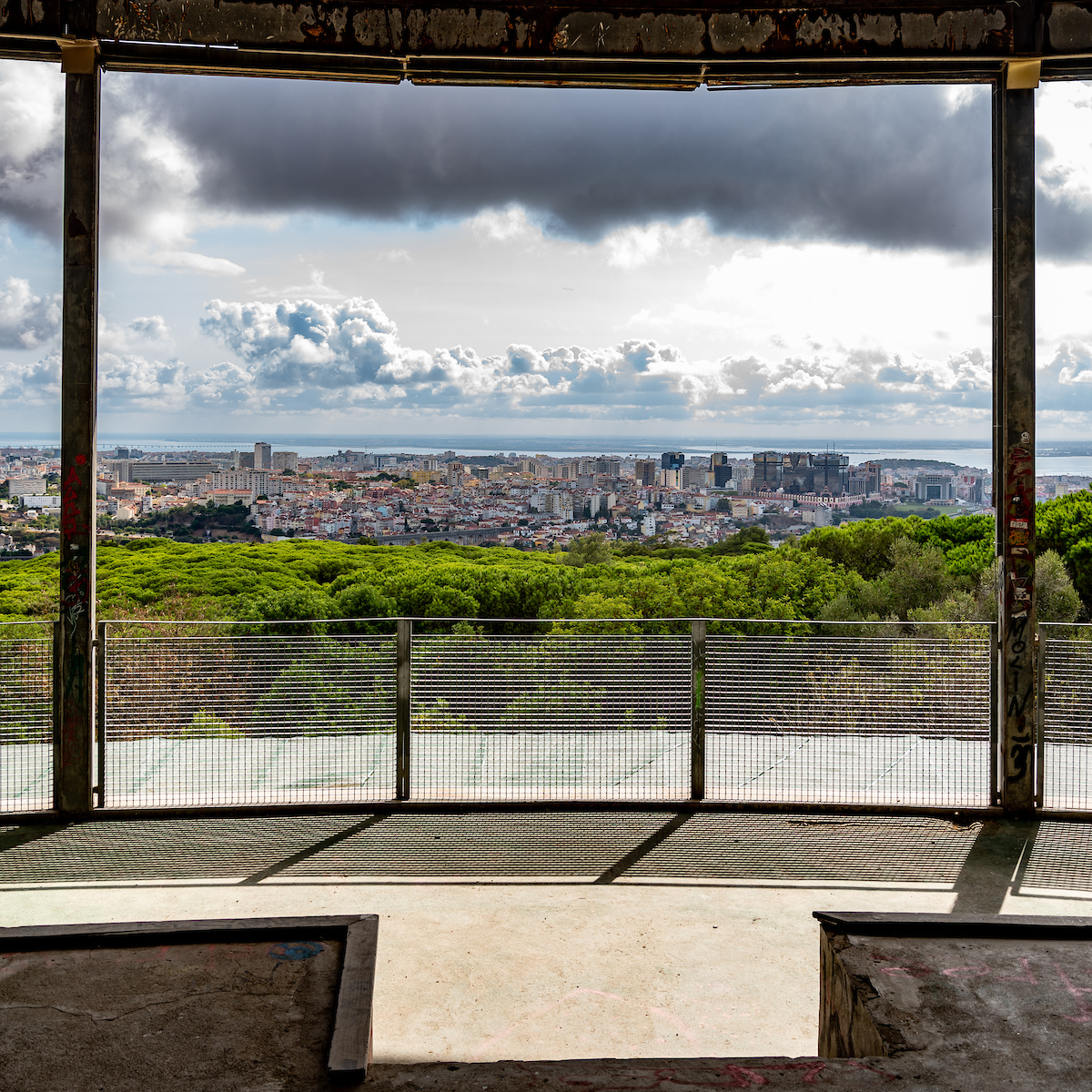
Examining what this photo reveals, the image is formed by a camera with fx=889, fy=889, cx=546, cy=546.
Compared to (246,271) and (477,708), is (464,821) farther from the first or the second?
(246,271)

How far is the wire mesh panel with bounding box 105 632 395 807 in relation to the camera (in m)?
5.47

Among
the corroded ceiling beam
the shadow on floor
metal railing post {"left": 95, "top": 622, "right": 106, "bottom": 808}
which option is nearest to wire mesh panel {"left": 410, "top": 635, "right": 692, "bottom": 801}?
the shadow on floor

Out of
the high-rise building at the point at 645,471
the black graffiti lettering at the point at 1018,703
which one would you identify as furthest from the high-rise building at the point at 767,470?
the black graffiti lettering at the point at 1018,703

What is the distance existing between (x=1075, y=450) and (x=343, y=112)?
1706 centimetres

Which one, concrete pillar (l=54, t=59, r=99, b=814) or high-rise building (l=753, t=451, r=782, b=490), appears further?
high-rise building (l=753, t=451, r=782, b=490)

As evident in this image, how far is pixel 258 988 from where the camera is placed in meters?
2.60

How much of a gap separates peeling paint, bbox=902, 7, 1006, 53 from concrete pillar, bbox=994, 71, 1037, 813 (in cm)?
31

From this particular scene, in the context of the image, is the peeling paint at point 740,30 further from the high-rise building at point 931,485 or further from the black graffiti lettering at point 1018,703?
the high-rise building at point 931,485

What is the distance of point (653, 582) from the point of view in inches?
625

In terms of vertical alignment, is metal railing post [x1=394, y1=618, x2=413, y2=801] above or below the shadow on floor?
above

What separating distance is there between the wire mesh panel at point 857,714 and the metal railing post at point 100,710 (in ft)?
12.3

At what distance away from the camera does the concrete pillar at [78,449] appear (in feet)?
17.5

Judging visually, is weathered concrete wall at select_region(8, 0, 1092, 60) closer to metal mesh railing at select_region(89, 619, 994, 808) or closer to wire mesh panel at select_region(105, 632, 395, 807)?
metal mesh railing at select_region(89, 619, 994, 808)

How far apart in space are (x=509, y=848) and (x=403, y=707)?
116 cm
